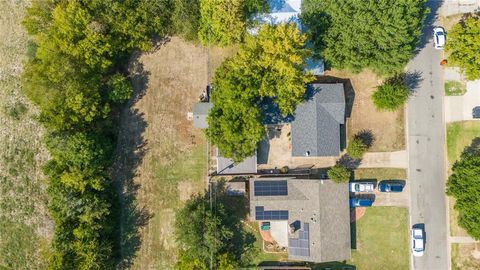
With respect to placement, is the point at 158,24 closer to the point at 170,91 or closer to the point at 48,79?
the point at 170,91

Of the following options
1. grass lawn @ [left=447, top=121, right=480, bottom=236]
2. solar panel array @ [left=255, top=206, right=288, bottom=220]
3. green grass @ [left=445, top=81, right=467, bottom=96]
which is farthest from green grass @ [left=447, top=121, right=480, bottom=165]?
solar panel array @ [left=255, top=206, right=288, bottom=220]

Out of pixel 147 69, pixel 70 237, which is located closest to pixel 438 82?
pixel 147 69

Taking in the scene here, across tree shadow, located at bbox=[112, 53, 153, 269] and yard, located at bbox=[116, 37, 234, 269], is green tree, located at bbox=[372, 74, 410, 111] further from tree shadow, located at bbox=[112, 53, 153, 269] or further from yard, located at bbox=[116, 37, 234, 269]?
tree shadow, located at bbox=[112, 53, 153, 269]

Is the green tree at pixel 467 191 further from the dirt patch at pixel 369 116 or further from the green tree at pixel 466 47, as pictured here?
the green tree at pixel 466 47

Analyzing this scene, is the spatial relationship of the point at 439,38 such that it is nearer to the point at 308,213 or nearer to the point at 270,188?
the point at 308,213

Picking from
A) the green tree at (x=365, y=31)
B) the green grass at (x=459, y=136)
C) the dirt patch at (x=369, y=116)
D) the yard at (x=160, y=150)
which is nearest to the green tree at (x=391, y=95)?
the dirt patch at (x=369, y=116)

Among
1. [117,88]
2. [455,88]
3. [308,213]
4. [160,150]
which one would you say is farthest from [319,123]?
[117,88]
